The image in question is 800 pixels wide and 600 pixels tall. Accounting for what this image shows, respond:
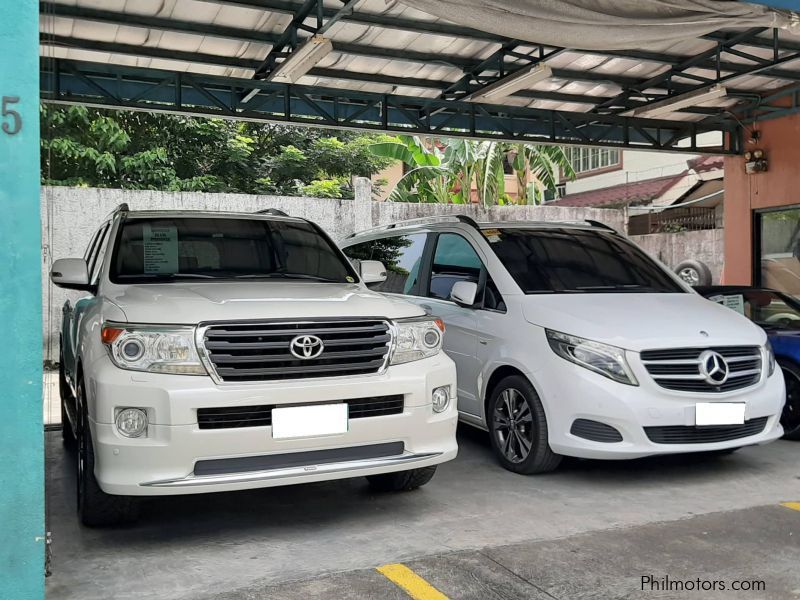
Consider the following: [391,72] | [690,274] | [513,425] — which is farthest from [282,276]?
[690,274]

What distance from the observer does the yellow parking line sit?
3686 mm

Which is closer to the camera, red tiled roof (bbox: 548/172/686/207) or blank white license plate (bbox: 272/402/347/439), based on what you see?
blank white license plate (bbox: 272/402/347/439)

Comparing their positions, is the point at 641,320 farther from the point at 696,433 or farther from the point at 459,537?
the point at 459,537

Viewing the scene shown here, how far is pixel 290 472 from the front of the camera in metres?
4.18

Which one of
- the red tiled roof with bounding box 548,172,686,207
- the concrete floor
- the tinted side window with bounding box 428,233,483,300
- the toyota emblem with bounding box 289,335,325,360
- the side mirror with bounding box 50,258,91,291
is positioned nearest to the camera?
the concrete floor

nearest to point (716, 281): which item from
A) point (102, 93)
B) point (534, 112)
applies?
point (534, 112)

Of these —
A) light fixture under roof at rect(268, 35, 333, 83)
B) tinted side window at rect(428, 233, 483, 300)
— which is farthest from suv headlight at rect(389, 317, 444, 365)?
light fixture under roof at rect(268, 35, 333, 83)

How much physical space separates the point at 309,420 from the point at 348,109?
7.94 meters

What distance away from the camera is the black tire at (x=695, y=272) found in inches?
627

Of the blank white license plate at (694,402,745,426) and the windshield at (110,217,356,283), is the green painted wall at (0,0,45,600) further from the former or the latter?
the blank white license plate at (694,402,745,426)

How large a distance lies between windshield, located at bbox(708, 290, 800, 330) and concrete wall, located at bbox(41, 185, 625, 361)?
3613mm

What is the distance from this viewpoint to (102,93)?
395 inches

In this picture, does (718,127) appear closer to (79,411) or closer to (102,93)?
(102,93)

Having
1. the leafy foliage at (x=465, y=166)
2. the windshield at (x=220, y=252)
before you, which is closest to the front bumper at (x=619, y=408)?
the windshield at (x=220, y=252)
